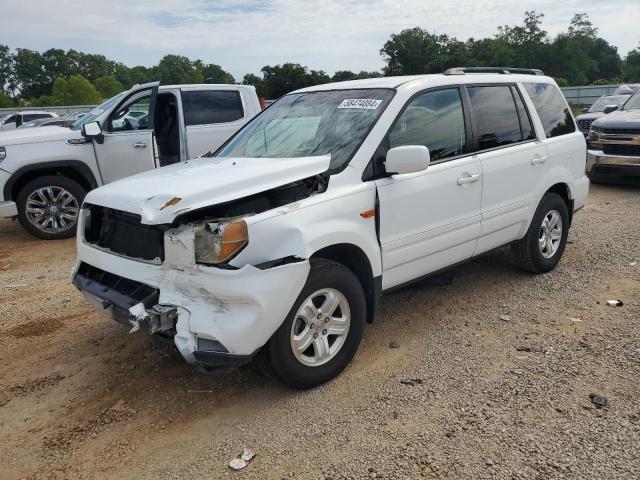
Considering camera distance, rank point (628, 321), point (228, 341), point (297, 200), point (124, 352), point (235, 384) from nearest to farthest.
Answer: point (228, 341)
point (297, 200)
point (235, 384)
point (124, 352)
point (628, 321)

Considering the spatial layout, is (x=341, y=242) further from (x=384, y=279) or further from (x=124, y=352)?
(x=124, y=352)

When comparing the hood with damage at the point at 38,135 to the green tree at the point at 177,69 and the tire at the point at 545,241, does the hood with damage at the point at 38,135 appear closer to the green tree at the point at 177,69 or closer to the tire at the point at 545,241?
the tire at the point at 545,241

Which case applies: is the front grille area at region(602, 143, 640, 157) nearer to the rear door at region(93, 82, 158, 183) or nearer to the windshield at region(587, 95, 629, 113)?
the windshield at region(587, 95, 629, 113)

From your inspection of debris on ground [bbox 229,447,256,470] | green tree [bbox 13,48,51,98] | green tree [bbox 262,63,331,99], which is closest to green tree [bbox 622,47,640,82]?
green tree [bbox 262,63,331,99]

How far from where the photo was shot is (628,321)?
4.10 meters

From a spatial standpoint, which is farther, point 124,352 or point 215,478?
point 124,352

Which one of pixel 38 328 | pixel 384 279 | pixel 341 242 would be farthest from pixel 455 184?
pixel 38 328

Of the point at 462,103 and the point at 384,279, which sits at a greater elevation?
the point at 462,103

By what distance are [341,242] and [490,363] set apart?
4.38 ft

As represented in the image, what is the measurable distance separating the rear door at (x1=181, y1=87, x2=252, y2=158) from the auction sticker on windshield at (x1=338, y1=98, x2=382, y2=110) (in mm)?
3894

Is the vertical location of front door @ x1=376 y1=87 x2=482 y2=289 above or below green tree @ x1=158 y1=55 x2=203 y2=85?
below

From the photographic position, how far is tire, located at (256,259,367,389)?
3014 mm

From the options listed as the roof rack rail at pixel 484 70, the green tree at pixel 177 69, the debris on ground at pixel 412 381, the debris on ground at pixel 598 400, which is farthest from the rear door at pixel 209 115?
the green tree at pixel 177 69

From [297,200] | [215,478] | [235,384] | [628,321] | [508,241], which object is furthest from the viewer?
[508,241]
